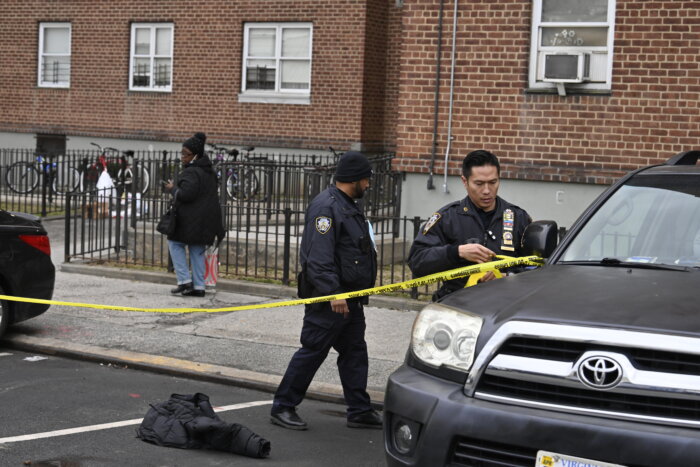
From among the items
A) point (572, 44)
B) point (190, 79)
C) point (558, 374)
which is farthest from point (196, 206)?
point (190, 79)

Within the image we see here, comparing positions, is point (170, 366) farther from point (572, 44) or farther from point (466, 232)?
point (572, 44)

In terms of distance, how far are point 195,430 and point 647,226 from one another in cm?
289

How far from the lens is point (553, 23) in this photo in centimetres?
1336

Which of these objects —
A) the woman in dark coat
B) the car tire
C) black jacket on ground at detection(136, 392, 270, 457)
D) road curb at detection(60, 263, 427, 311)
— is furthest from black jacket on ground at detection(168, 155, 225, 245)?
black jacket on ground at detection(136, 392, 270, 457)

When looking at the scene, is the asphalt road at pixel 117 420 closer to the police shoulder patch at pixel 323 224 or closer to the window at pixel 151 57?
the police shoulder patch at pixel 323 224

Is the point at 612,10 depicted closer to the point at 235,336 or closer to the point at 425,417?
the point at 235,336

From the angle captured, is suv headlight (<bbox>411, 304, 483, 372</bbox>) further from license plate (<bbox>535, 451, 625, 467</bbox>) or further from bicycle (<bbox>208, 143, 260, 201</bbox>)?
bicycle (<bbox>208, 143, 260, 201</bbox>)

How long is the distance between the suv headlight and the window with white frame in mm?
9185

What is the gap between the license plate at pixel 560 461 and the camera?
3830 mm

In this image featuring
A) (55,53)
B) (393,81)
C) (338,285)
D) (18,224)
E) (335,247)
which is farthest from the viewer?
(55,53)

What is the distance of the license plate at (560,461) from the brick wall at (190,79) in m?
17.6

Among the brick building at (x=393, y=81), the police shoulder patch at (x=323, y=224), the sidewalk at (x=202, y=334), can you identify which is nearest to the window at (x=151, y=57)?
the brick building at (x=393, y=81)

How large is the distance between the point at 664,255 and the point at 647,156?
842 cm

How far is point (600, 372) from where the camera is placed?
12.8ft
